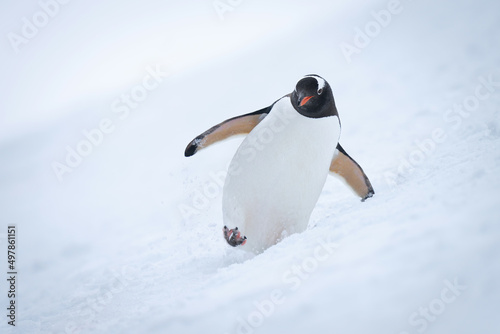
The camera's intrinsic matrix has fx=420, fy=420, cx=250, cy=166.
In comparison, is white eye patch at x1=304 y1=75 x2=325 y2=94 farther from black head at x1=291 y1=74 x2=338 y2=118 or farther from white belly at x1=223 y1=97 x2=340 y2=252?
white belly at x1=223 y1=97 x2=340 y2=252

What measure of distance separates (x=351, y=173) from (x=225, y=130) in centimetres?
71

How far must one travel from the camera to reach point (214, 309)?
105 cm

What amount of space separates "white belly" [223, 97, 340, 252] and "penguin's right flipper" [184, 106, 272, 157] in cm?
15

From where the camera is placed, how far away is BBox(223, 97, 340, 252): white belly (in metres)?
1.89

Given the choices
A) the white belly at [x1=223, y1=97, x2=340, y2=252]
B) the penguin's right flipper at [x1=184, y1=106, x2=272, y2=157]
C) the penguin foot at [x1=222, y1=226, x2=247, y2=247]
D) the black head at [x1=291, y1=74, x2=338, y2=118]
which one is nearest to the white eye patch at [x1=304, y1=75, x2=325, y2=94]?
the black head at [x1=291, y1=74, x2=338, y2=118]

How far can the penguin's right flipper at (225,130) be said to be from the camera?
6.66 feet

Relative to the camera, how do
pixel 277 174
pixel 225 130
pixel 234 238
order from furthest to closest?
pixel 225 130, pixel 277 174, pixel 234 238

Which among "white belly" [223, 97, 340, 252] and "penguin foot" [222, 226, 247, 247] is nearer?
"penguin foot" [222, 226, 247, 247]

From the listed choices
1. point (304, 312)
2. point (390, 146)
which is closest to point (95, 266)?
point (304, 312)

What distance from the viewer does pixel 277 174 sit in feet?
6.20

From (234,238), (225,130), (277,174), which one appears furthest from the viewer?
(225,130)

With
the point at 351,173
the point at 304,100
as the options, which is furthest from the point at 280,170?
the point at 351,173

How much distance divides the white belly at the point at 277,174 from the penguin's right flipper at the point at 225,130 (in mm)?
149

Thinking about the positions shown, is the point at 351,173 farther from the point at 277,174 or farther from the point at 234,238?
the point at 234,238
